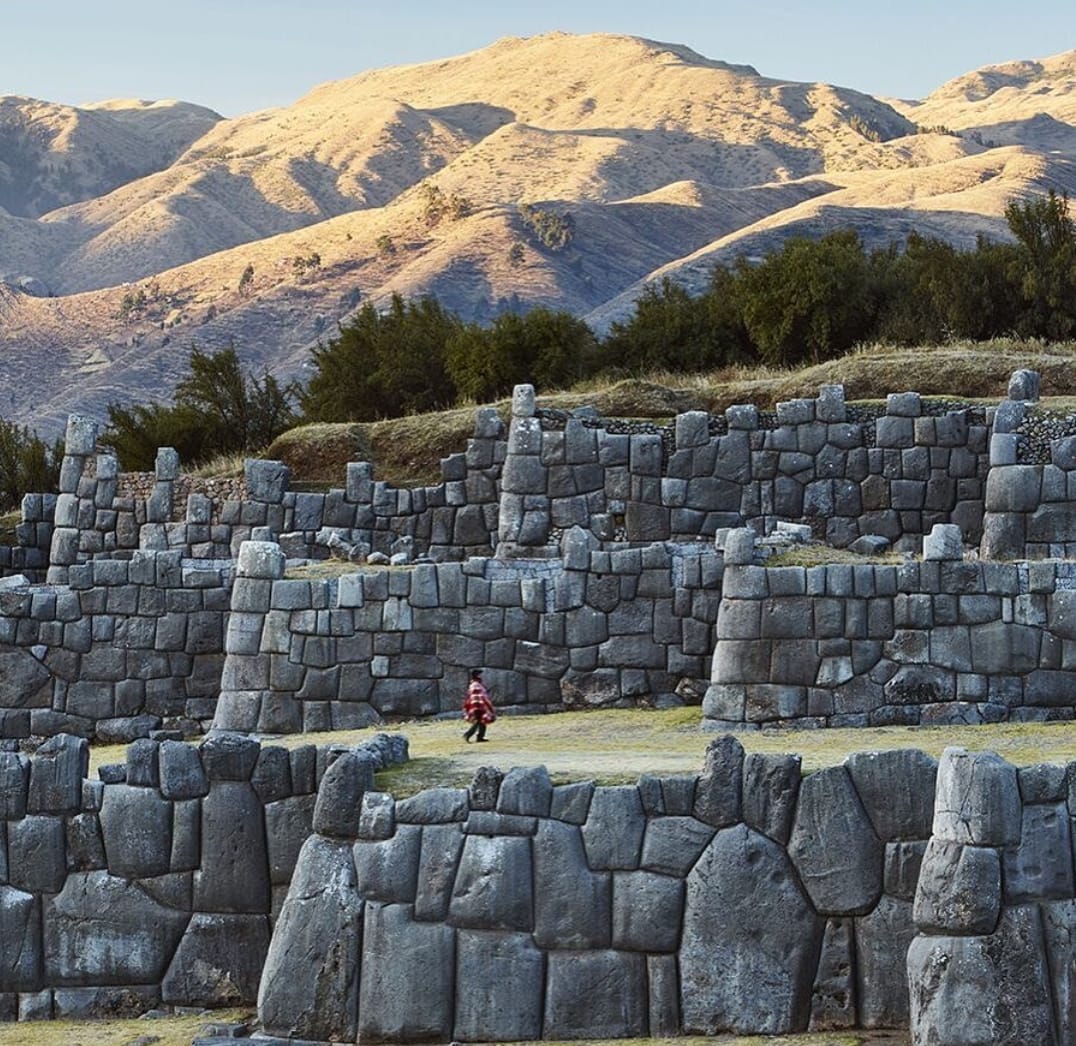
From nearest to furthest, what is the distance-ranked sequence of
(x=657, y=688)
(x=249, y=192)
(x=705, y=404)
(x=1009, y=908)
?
(x=1009, y=908)
(x=657, y=688)
(x=705, y=404)
(x=249, y=192)

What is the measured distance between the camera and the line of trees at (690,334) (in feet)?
122

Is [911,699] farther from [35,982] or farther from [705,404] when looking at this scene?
[705,404]

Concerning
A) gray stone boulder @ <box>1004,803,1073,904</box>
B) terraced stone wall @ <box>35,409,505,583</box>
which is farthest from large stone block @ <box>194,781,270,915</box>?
terraced stone wall @ <box>35,409,505,583</box>

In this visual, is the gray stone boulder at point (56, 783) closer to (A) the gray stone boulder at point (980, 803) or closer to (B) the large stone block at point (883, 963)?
(B) the large stone block at point (883, 963)

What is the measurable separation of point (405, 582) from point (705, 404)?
9.66 meters

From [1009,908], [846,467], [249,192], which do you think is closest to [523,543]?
[846,467]

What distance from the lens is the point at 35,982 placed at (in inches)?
586

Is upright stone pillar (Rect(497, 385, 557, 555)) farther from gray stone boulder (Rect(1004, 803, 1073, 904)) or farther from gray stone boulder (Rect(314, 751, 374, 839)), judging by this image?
gray stone boulder (Rect(1004, 803, 1073, 904))

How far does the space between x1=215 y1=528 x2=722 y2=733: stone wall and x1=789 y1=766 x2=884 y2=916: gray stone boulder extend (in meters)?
8.80

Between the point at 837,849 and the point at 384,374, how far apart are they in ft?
90.7

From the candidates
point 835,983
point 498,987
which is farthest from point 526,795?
point 835,983

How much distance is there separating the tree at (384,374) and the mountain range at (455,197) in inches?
1688

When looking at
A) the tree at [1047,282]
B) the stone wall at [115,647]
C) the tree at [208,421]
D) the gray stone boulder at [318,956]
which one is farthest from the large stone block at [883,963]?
the tree at [208,421]

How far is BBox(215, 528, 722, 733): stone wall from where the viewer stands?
2183cm
